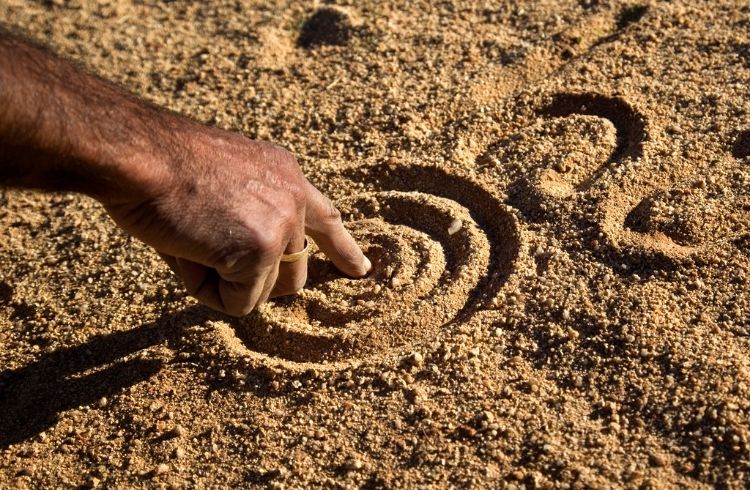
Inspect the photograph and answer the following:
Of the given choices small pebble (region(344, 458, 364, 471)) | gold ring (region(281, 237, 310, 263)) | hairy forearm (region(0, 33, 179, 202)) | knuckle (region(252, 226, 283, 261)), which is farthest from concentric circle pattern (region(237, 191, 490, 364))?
hairy forearm (region(0, 33, 179, 202))

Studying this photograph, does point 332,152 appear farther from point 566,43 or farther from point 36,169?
point 36,169

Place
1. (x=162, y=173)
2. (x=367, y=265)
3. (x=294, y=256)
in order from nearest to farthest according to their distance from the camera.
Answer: (x=162, y=173) → (x=294, y=256) → (x=367, y=265)

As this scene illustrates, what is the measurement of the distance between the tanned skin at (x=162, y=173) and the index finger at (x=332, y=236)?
0.08 feet

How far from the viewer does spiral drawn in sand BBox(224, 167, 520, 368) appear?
3.21 metres

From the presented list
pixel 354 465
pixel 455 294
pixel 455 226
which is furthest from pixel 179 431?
pixel 455 226

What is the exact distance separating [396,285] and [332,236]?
331 millimetres

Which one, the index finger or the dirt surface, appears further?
the index finger

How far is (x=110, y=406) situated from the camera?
10.4ft

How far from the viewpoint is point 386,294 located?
10.9 ft

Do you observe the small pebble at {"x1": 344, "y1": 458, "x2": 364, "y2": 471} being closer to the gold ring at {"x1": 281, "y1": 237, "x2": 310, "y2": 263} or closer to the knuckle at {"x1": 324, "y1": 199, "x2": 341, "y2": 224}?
the gold ring at {"x1": 281, "y1": 237, "x2": 310, "y2": 263}

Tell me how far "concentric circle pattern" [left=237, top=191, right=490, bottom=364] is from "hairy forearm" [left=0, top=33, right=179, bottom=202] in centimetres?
88

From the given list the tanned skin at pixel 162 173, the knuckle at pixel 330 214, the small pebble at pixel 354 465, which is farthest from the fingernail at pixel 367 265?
the small pebble at pixel 354 465

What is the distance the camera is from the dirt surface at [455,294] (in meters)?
2.84

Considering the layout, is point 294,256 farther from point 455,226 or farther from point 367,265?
point 455,226
